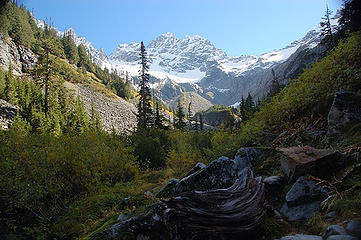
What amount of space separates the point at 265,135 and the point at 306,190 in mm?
4559

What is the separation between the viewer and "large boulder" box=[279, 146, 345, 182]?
4211 millimetres

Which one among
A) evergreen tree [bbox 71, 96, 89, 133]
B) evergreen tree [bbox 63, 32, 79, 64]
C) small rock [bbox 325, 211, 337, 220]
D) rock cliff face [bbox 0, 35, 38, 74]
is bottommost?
small rock [bbox 325, 211, 337, 220]

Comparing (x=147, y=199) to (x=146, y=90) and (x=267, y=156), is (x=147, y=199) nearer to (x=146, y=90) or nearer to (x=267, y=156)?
(x=267, y=156)

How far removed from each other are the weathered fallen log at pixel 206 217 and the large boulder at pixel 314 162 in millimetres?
1161

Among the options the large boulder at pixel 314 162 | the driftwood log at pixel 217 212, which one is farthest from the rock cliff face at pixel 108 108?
the driftwood log at pixel 217 212

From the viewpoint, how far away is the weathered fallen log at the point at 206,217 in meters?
3.19

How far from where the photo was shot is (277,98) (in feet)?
31.6

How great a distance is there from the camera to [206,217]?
3287mm

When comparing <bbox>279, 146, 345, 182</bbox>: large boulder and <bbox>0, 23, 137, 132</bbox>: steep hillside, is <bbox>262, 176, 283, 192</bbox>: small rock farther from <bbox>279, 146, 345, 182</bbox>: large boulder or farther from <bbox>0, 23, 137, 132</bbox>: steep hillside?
<bbox>0, 23, 137, 132</bbox>: steep hillside

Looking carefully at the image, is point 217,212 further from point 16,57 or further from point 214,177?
point 16,57

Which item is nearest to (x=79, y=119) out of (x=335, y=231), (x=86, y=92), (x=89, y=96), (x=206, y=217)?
(x=89, y=96)

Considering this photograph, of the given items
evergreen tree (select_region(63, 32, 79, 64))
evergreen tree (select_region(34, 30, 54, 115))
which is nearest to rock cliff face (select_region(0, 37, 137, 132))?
evergreen tree (select_region(34, 30, 54, 115))

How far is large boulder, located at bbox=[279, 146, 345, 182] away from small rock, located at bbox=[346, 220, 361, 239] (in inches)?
71.7

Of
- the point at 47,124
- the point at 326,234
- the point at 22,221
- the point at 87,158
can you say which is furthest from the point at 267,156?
the point at 47,124
